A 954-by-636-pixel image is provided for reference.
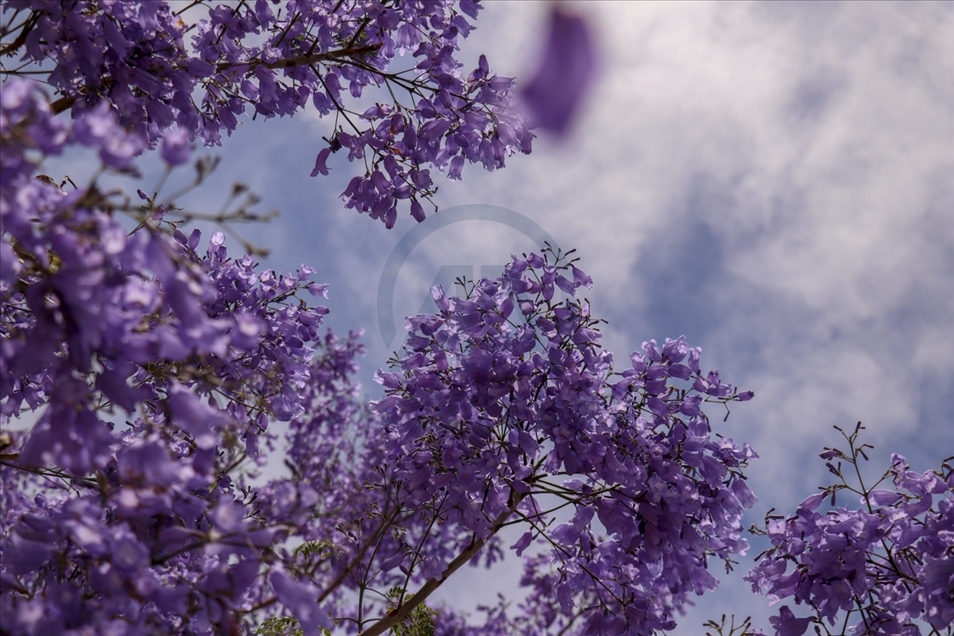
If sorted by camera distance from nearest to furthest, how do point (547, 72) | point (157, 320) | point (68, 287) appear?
point (68, 287)
point (547, 72)
point (157, 320)

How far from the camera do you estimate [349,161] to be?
4.49 meters

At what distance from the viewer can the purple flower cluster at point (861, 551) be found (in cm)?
345

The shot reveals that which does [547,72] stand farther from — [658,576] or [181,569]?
[658,576]

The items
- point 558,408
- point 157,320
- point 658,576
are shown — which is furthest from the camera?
point 658,576

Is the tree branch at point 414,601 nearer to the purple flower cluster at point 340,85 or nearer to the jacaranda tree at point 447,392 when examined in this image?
the jacaranda tree at point 447,392

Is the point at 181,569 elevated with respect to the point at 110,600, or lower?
elevated

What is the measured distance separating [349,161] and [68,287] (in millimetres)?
2735

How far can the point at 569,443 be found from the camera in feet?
12.7

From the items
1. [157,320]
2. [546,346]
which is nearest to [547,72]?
[157,320]

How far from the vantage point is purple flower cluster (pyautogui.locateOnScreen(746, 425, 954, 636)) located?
11.3 ft

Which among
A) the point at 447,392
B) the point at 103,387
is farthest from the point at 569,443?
the point at 103,387

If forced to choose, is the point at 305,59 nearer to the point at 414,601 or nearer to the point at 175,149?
the point at 175,149

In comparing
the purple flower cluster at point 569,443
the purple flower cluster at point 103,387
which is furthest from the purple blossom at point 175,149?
the purple flower cluster at point 569,443

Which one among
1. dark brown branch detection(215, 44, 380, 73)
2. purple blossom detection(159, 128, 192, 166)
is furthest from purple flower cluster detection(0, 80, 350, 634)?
dark brown branch detection(215, 44, 380, 73)
